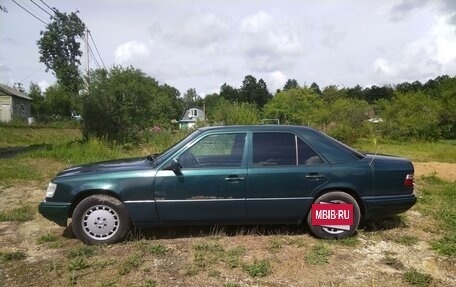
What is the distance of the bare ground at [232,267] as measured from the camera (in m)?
4.31

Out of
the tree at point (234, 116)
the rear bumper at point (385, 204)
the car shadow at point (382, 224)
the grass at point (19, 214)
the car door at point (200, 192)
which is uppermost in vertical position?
the tree at point (234, 116)

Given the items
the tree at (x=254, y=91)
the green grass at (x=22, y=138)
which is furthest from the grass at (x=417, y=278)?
the tree at (x=254, y=91)

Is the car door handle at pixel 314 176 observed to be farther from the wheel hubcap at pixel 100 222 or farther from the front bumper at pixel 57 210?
the front bumper at pixel 57 210

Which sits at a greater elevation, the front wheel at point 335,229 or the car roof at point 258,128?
the car roof at point 258,128

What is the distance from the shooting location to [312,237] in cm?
561

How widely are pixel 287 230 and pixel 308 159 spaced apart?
3.47 ft

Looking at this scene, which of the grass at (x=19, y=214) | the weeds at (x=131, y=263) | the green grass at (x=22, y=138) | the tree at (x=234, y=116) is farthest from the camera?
the tree at (x=234, y=116)

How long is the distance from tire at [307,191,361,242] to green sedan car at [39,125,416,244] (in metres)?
0.01

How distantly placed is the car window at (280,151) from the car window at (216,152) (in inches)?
8.4

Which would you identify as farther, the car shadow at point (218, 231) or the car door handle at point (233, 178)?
the car shadow at point (218, 231)

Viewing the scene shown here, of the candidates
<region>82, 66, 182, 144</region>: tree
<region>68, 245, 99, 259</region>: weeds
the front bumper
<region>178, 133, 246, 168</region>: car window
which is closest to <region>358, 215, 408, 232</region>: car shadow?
<region>178, 133, 246, 168</region>: car window

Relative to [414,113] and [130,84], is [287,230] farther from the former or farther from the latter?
[414,113]

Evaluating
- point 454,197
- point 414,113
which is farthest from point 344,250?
point 414,113

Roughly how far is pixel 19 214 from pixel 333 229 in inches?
191
